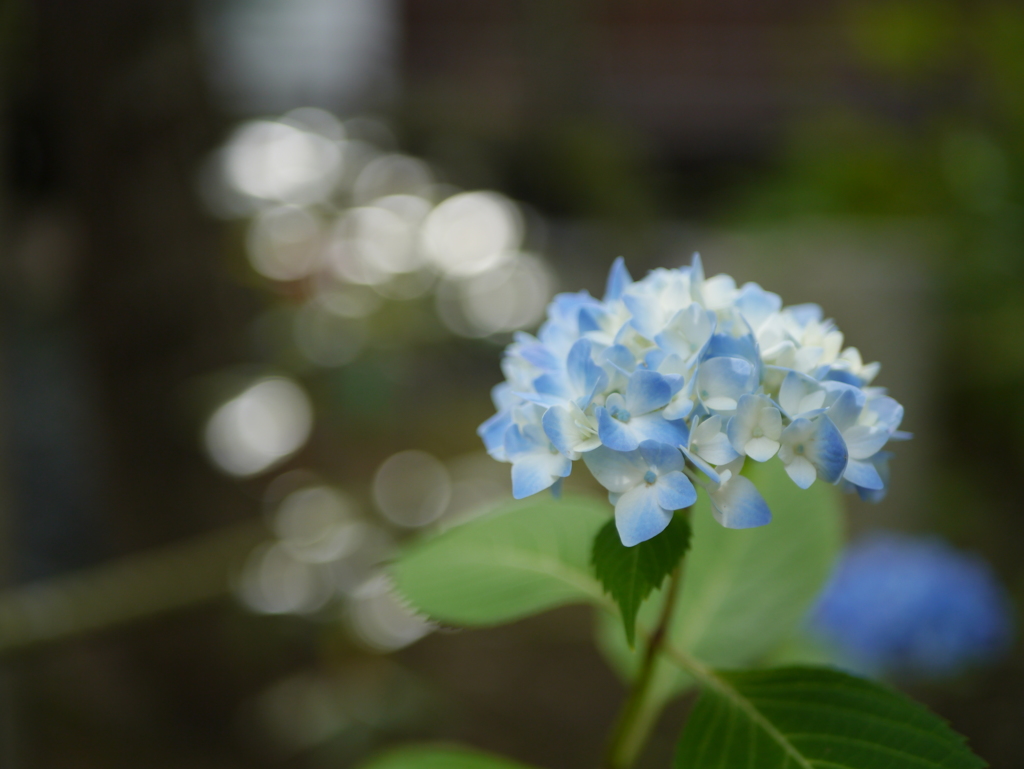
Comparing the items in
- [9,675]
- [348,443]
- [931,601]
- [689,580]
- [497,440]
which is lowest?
[348,443]

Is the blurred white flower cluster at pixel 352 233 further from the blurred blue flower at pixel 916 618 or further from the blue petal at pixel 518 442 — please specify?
the blue petal at pixel 518 442

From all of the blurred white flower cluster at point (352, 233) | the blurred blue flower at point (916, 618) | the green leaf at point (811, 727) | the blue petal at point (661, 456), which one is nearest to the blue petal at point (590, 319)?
the blue petal at point (661, 456)

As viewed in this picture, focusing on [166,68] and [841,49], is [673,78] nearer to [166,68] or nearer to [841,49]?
[841,49]

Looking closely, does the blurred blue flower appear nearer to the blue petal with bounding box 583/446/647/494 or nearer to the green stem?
the green stem

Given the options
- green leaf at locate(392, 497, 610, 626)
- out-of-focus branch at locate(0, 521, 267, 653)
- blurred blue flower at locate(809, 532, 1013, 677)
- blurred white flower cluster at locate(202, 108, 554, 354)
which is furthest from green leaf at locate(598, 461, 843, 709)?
blurred white flower cluster at locate(202, 108, 554, 354)

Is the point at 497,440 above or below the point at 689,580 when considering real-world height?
above

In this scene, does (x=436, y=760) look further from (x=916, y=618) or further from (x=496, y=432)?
(x=916, y=618)

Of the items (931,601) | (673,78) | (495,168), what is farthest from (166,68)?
(673,78)
